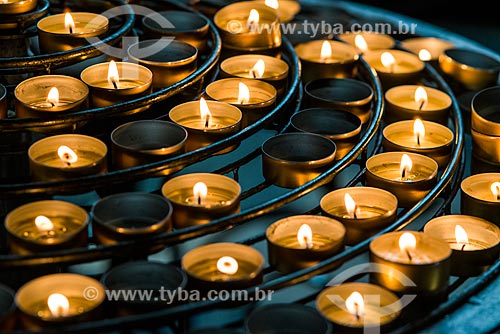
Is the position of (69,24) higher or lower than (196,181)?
higher

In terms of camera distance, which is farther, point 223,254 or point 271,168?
point 271,168

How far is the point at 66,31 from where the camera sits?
130cm

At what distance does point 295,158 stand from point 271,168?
0.26 ft

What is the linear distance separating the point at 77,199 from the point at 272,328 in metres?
0.54

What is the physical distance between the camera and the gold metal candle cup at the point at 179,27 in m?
1.34

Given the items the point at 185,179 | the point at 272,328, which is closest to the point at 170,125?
the point at 185,179

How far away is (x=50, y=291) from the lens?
881 millimetres

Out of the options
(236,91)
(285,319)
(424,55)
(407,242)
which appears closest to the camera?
(285,319)

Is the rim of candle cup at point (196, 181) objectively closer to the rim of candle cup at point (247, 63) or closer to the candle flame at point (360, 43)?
the rim of candle cup at point (247, 63)

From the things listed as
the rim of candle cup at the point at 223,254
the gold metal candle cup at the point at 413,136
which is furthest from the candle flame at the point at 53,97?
the gold metal candle cup at the point at 413,136

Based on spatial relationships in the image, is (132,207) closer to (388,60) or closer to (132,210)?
(132,210)

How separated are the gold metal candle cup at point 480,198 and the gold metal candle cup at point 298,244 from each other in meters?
0.20

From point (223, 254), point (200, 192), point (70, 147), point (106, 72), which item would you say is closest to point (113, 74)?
point (106, 72)

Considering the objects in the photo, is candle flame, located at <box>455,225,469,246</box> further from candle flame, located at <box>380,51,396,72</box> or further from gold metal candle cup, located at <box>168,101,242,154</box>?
candle flame, located at <box>380,51,396,72</box>
